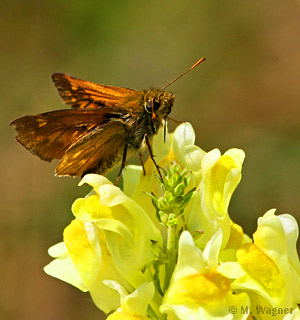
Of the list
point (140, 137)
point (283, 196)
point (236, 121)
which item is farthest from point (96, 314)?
point (140, 137)

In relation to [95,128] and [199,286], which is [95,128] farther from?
[199,286]

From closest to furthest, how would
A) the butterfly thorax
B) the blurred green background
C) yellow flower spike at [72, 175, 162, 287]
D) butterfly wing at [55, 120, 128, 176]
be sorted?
yellow flower spike at [72, 175, 162, 287] < butterfly wing at [55, 120, 128, 176] < the butterfly thorax < the blurred green background

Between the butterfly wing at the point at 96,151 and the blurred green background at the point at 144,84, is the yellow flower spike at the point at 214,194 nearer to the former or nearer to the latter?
the butterfly wing at the point at 96,151

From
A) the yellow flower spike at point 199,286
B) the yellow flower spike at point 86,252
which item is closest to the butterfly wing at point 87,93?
the yellow flower spike at point 86,252

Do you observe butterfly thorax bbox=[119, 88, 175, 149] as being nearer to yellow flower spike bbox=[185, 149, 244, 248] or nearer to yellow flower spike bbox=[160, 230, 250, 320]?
yellow flower spike bbox=[185, 149, 244, 248]

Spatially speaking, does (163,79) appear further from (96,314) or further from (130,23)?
(96,314)

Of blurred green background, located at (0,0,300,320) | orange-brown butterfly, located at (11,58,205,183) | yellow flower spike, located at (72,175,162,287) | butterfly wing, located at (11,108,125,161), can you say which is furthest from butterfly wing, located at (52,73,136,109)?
blurred green background, located at (0,0,300,320)

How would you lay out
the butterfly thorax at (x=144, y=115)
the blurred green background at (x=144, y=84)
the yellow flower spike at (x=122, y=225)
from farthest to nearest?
the blurred green background at (x=144, y=84), the butterfly thorax at (x=144, y=115), the yellow flower spike at (x=122, y=225)
